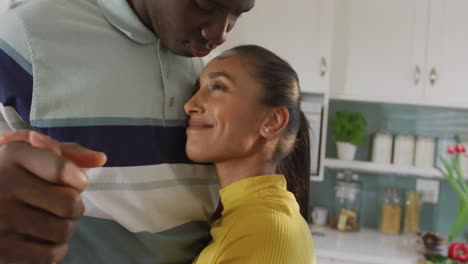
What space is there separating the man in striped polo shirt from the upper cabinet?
1953 mm

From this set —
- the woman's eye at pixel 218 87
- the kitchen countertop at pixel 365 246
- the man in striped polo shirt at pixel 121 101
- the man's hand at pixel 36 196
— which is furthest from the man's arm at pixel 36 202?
the kitchen countertop at pixel 365 246

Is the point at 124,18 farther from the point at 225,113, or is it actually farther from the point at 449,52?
the point at 449,52

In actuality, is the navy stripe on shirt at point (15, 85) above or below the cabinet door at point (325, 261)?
above

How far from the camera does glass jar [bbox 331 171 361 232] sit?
290 centimetres

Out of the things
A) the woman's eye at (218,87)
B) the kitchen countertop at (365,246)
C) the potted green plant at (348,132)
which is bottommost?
the kitchen countertop at (365,246)

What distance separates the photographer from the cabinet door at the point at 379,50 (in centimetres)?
275

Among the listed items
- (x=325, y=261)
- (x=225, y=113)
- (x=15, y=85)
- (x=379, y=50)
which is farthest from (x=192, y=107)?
(x=379, y=50)

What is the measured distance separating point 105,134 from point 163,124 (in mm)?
135

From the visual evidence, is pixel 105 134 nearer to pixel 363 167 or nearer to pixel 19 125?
pixel 19 125

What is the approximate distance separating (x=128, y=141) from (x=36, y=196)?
462 millimetres

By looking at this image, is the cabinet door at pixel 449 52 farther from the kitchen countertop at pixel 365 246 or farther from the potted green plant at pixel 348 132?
the kitchen countertop at pixel 365 246

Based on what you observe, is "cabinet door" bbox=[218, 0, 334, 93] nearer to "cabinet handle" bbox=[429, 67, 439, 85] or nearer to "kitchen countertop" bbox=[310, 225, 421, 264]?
"cabinet handle" bbox=[429, 67, 439, 85]

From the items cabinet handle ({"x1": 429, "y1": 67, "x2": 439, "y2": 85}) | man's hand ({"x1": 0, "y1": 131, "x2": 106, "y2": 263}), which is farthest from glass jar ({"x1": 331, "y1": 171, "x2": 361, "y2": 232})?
man's hand ({"x1": 0, "y1": 131, "x2": 106, "y2": 263})

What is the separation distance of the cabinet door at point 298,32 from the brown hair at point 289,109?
1.57 meters
